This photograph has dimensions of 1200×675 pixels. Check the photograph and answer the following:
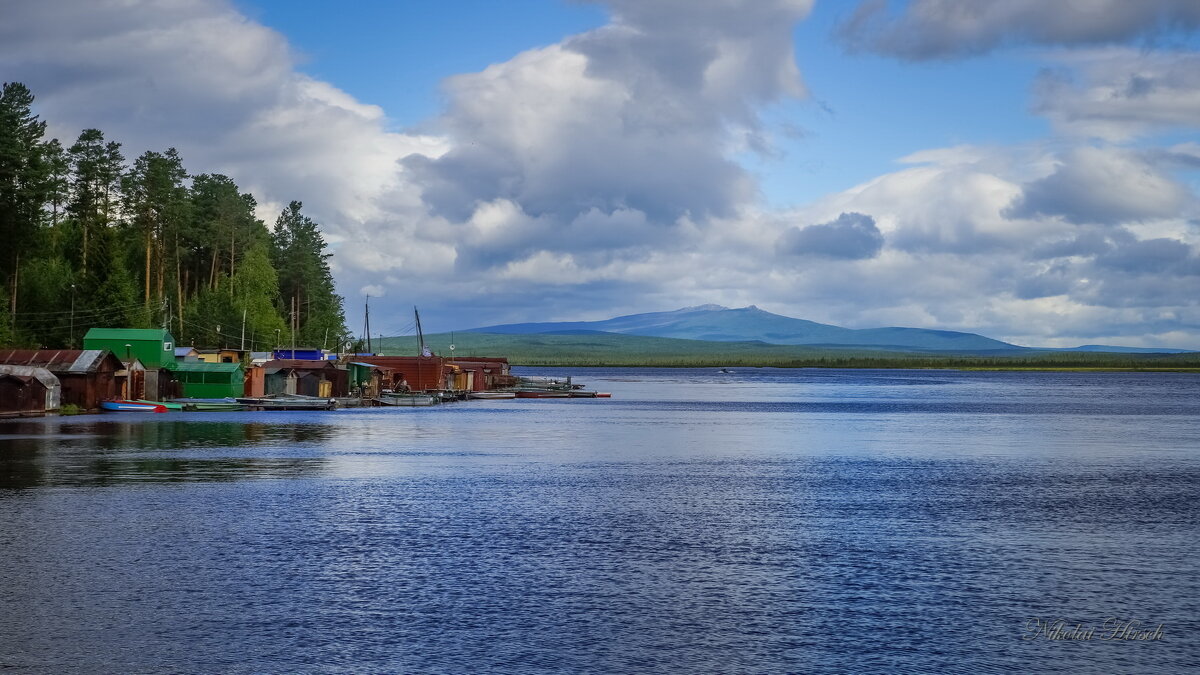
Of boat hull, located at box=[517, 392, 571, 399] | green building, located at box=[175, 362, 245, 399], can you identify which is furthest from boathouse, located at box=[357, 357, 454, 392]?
green building, located at box=[175, 362, 245, 399]

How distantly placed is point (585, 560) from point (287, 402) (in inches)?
3463

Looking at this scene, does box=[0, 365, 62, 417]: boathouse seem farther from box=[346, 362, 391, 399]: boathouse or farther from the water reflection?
box=[346, 362, 391, 399]: boathouse

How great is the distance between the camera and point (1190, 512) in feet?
138

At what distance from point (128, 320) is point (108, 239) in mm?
10552

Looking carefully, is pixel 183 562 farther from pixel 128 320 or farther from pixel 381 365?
pixel 381 365

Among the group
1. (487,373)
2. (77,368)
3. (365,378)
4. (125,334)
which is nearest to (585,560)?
(77,368)

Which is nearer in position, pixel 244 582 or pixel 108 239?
pixel 244 582

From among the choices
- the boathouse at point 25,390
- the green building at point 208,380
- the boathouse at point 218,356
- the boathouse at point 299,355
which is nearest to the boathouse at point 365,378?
the boathouse at point 299,355

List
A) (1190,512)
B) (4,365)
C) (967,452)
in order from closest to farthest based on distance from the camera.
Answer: (1190,512) < (967,452) < (4,365)

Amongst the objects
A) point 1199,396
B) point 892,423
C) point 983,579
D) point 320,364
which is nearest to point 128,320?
point 320,364

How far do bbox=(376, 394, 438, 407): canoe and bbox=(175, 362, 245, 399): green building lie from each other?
897 inches

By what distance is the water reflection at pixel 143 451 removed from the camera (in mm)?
50438

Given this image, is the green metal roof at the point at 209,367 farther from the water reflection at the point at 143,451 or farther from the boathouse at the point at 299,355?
the water reflection at the point at 143,451

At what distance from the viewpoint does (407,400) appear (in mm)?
→ 134750
